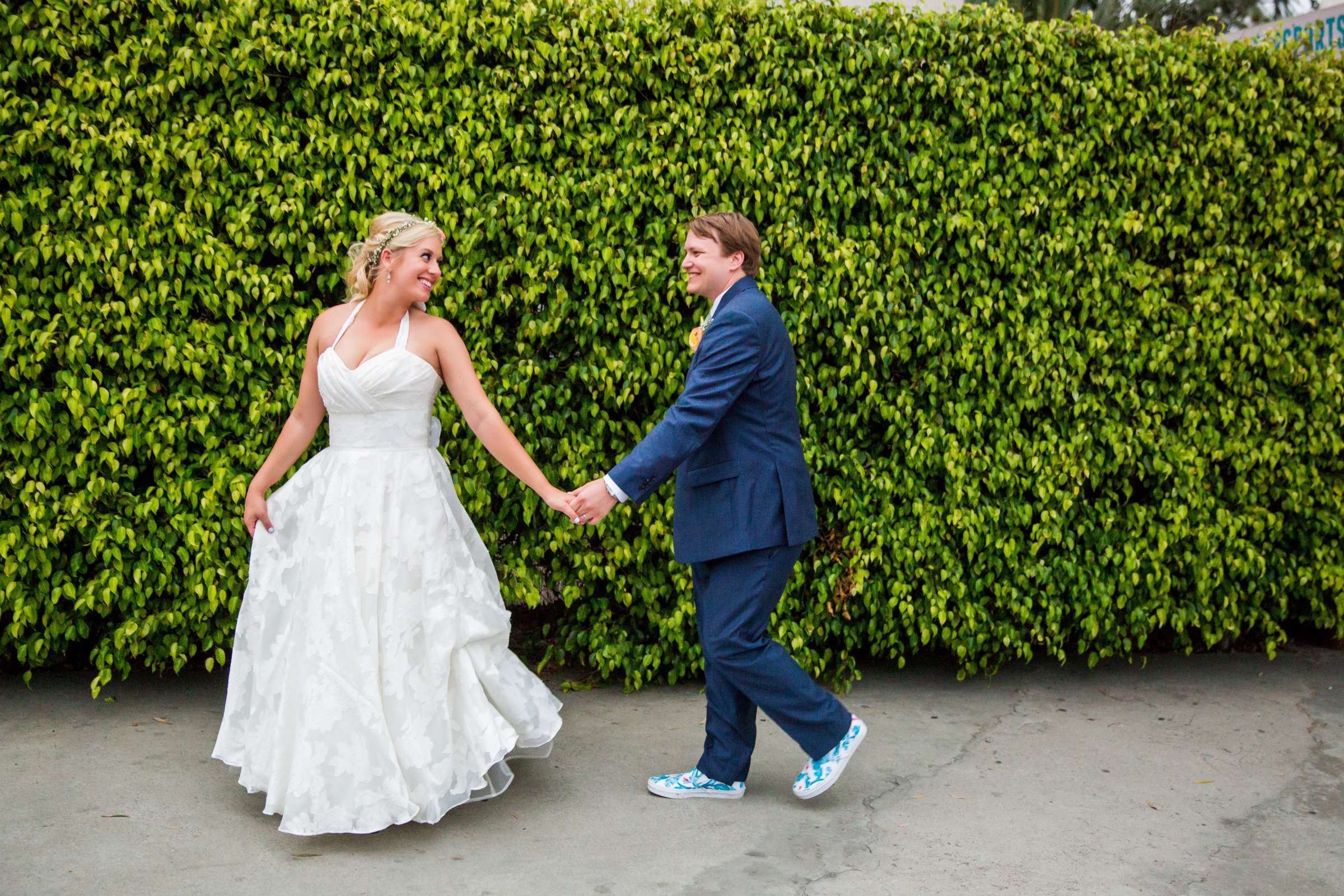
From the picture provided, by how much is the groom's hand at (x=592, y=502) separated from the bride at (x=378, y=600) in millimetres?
47

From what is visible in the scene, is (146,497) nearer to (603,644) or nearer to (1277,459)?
(603,644)

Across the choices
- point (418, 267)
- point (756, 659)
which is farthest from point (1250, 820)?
point (418, 267)

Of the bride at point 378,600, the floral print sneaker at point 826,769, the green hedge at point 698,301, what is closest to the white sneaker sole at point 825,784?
the floral print sneaker at point 826,769

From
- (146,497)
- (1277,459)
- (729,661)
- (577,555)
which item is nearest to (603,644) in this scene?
(577,555)

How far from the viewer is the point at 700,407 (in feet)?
12.3

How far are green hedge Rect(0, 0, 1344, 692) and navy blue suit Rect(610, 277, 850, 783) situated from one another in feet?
3.24

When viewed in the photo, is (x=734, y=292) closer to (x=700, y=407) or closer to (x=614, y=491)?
(x=700, y=407)

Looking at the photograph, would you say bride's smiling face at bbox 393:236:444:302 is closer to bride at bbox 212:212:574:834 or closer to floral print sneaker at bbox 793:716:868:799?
bride at bbox 212:212:574:834

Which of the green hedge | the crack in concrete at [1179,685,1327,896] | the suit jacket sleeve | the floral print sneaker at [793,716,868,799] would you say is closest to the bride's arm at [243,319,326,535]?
the green hedge

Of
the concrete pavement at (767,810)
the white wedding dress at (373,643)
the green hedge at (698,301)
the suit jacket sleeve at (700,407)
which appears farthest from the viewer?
the green hedge at (698,301)

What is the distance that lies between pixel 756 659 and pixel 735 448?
718 mm

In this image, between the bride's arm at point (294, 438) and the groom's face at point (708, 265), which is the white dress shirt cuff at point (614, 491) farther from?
the bride's arm at point (294, 438)

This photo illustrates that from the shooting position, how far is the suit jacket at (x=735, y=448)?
377cm

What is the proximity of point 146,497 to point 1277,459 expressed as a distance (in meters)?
5.10
